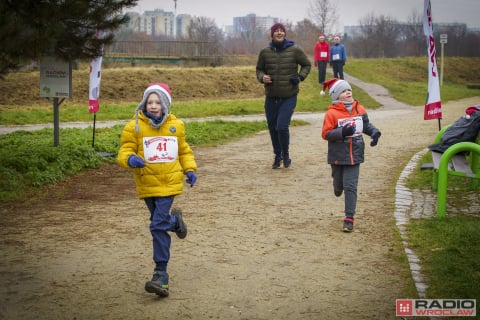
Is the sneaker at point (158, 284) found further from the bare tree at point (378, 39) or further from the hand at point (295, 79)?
the bare tree at point (378, 39)

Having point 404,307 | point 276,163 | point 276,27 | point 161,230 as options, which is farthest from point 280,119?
point 404,307

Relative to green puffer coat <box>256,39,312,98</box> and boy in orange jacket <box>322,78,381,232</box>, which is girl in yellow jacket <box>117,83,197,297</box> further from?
green puffer coat <box>256,39,312,98</box>

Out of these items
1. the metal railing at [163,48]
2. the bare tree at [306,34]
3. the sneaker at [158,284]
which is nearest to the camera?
the sneaker at [158,284]

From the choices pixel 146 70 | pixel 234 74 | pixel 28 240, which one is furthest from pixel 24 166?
pixel 234 74

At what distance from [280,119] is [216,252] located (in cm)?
515

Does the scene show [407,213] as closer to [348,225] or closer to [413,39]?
[348,225]

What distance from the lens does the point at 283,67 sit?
11.9 metres

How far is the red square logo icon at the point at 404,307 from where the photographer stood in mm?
5230

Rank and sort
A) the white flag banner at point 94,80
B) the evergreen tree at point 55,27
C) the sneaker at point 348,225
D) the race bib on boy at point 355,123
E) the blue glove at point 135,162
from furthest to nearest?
1. the white flag banner at point 94,80
2. the evergreen tree at point 55,27
3. the race bib on boy at point 355,123
4. the sneaker at point 348,225
5. the blue glove at point 135,162

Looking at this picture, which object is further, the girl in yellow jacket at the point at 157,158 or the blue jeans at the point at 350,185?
the blue jeans at the point at 350,185

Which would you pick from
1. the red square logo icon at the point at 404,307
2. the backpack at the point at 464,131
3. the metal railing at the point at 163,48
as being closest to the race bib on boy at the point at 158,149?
the red square logo icon at the point at 404,307

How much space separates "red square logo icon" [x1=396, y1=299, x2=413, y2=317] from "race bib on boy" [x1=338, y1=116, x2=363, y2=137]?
286 centimetres

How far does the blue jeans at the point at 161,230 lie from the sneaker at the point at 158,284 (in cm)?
8

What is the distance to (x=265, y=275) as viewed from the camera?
623cm
